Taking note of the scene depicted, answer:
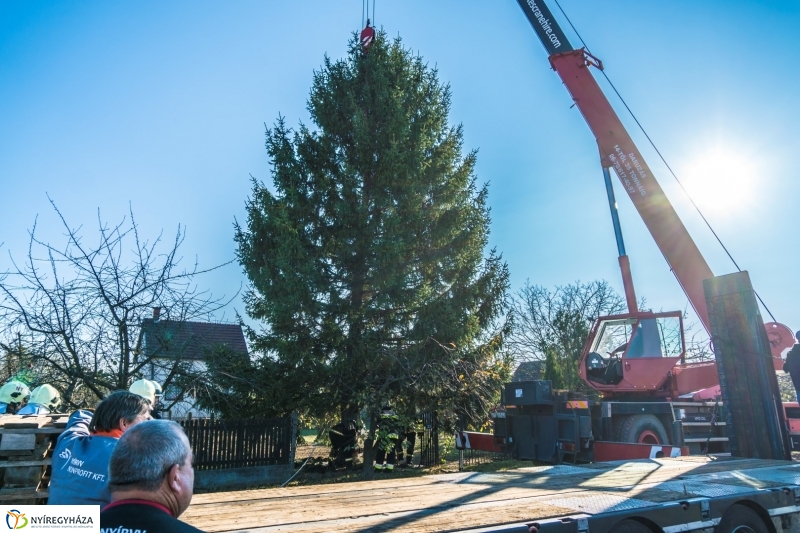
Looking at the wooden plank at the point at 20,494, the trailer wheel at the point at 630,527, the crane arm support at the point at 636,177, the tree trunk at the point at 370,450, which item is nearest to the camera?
the trailer wheel at the point at 630,527

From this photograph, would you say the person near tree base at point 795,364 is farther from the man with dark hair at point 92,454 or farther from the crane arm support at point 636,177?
the man with dark hair at point 92,454

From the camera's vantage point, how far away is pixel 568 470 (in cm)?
617

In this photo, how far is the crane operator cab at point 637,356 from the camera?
1116 cm

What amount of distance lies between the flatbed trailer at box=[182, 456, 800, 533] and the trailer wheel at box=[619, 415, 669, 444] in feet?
14.2

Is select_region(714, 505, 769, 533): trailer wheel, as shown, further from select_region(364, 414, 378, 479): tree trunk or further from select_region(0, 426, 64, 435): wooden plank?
select_region(364, 414, 378, 479): tree trunk

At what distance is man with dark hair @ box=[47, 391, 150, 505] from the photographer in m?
2.77

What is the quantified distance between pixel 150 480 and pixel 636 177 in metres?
12.8

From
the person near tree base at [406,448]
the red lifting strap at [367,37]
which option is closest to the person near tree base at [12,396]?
the person near tree base at [406,448]

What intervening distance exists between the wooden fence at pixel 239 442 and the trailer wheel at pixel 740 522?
956 cm

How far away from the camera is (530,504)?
4.13 meters

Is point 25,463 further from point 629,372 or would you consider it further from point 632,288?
point 632,288

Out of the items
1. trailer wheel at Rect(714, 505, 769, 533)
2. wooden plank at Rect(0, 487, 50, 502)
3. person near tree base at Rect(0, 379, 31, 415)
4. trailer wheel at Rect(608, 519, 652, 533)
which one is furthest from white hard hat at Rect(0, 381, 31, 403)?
trailer wheel at Rect(714, 505, 769, 533)

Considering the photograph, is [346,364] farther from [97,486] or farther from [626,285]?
[97,486]

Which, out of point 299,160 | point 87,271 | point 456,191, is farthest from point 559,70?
point 87,271
